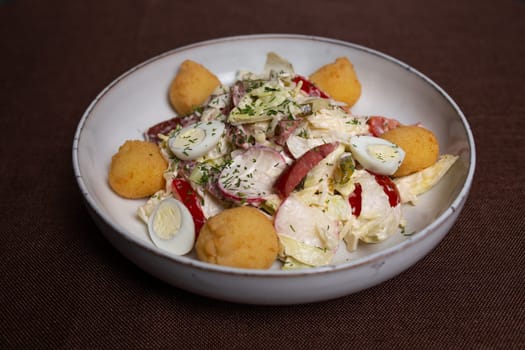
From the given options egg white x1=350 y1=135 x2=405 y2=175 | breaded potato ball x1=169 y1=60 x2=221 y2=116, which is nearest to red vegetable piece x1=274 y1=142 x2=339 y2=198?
egg white x1=350 y1=135 x2=405 y2=175

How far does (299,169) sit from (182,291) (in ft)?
2.06

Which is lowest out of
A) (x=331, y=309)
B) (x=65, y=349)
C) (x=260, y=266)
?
(x=65, y=349)

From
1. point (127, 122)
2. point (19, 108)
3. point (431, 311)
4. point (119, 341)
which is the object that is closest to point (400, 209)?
point (431, 311)

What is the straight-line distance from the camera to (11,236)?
Result: 213 cm

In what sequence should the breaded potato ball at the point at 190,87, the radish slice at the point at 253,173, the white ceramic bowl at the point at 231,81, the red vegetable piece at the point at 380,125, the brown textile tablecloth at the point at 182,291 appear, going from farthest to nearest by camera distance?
the breaded potato ball at the point at 190,87
the red vegetable piece at the point at 380,125
the radish slice at the point at 253,173
the brown textile tablecloth at the point at 182,291
the white ceramic bowl at the point at 231,81

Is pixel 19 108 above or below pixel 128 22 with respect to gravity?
below

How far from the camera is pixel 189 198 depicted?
1921 millimetres

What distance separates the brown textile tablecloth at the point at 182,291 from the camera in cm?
173

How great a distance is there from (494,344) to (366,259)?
→ 619 millimetres

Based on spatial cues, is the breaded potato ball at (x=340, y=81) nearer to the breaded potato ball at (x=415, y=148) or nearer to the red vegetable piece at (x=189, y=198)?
the breaded potato ball at (x=415, y=148)

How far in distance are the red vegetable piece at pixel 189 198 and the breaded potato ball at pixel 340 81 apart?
2.94 feet

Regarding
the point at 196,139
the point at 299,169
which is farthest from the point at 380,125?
the point at 196,139

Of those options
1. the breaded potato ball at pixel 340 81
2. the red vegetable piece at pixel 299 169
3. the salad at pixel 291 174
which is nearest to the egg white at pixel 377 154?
the salad at pixel 291 174

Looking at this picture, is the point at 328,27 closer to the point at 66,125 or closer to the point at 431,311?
the point at 66,125
